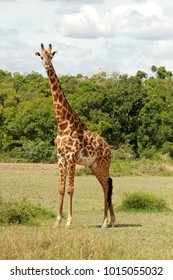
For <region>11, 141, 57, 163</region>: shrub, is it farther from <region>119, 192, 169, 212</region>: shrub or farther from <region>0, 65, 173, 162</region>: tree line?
<region>119, 192, 169, 212</region>: shrub

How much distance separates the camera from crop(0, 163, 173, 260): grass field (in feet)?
30.7

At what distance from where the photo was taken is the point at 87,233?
420 inches

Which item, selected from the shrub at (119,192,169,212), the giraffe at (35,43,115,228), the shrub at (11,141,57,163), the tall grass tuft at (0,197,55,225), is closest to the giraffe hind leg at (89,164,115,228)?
the giraffe at (35,43,115,228)

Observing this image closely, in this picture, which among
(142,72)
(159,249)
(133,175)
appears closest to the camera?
(159,249)

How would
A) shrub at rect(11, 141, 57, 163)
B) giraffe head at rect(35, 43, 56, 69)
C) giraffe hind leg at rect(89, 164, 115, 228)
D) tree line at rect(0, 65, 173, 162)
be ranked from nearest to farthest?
1. giraffe head at rect(35, 43, 56, 69)
2. giraffe hind leg at rect(89, 164, 115, 228)
3. shrub at rect(11, 141, 57, 163)
4. tree line at rect(0, 65, 173, 162)

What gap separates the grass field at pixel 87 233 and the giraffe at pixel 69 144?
2.86ft

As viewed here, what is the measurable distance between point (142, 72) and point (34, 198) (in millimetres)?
59835

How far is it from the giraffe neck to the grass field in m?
1.91

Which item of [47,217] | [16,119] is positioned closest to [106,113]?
[16,119]

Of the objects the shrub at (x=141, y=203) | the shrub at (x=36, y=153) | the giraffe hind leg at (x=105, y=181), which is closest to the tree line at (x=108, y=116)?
the shrub at (x=36, y=153)

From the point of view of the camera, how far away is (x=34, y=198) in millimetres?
20562

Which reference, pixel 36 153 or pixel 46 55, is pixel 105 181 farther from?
pixel 36 153

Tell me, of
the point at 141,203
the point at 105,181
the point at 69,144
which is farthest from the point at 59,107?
the point at 141,203

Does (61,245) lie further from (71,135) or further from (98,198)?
(98,198)
